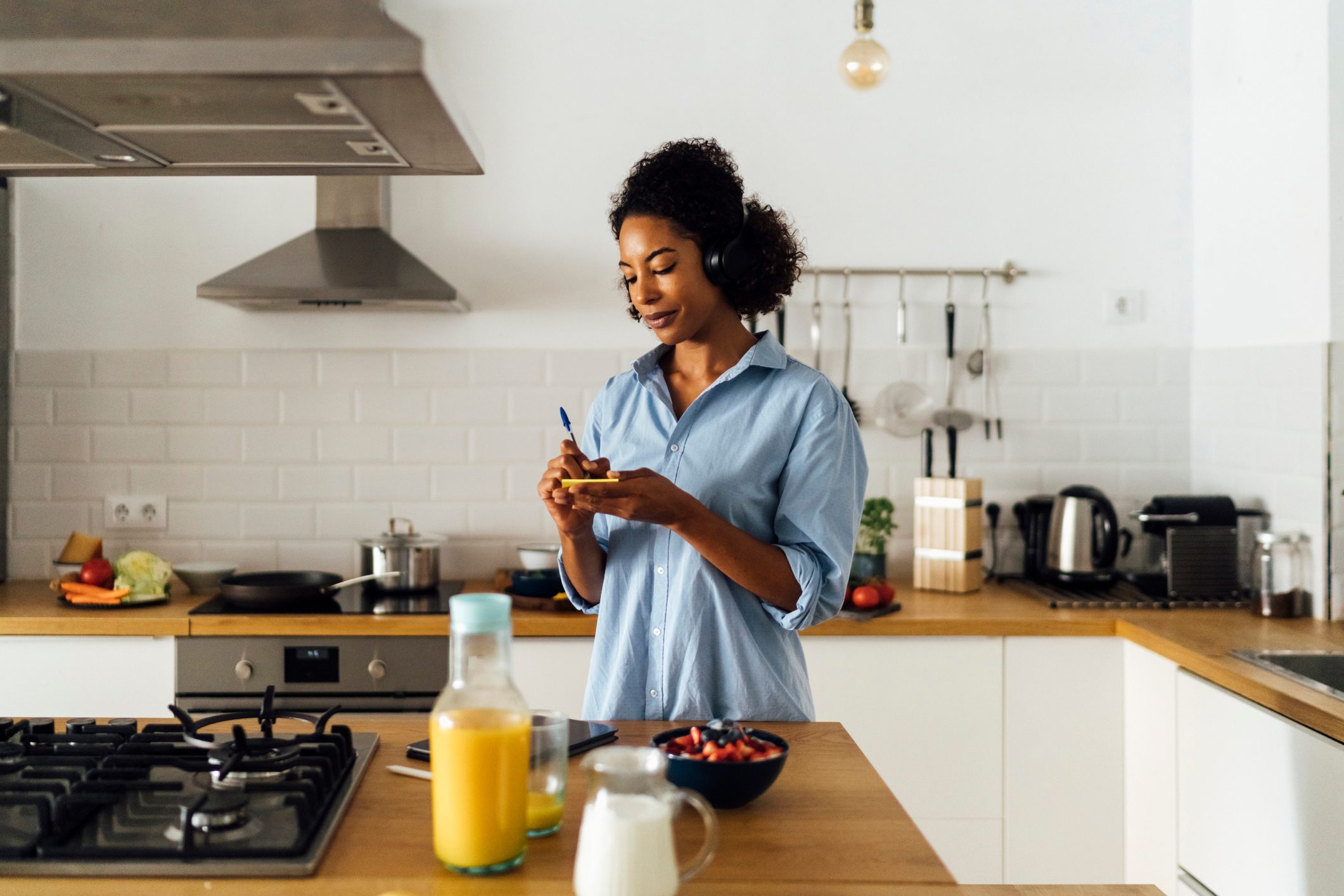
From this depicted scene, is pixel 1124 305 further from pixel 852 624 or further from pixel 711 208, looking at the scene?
pixel 711 208

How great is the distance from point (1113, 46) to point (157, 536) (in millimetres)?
3236

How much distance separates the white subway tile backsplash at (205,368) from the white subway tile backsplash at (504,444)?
28.6 inches

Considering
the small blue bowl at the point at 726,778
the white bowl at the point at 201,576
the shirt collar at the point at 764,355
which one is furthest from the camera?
the white bowl at the point at 201,576

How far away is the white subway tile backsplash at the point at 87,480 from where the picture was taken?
3379mm

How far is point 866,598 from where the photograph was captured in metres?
2.78

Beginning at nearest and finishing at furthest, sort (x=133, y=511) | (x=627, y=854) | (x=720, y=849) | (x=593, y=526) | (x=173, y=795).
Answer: (x=627, y=854) < (x=720, y=849) < (x=173, y=795) < (x=593, y=526) < (x=133, y=511)

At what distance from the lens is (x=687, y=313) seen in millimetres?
1845

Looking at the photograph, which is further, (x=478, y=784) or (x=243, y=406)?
(x=243, y=406)

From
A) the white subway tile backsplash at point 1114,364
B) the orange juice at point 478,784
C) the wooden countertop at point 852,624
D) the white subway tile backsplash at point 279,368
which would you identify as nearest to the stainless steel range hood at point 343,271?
the white subway tile backsplash at point 279,368

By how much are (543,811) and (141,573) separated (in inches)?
86.9

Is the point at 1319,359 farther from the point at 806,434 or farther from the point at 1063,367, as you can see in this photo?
the point at 806,434

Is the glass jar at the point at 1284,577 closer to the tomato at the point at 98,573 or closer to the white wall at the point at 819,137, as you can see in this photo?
the white wall at the point at 819,137

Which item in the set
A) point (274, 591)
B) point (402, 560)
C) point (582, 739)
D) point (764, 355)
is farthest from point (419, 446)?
point (582, 739)

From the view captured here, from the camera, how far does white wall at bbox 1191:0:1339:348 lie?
109 inches
